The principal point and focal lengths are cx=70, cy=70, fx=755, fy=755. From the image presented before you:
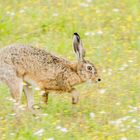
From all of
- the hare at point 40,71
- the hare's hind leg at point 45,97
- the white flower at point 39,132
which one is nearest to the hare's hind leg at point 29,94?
the hare at point 40,71

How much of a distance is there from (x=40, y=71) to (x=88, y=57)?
167cm

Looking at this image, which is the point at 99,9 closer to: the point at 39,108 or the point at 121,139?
the point at 39,108

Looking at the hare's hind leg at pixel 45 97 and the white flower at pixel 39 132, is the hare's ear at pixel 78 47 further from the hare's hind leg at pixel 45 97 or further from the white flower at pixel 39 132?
the white flower at pixel 39 132

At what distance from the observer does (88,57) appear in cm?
1209

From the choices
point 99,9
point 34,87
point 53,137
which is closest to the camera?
point 53,137

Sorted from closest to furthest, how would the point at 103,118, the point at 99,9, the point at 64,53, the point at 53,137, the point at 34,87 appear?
the point at 53,137, the point at 103,118, the point at 34,87, the point at 64,53, the point at 99,9

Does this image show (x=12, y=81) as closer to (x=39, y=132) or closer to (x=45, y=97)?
(x=45, y=97)

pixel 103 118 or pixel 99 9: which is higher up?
pixel 99 9

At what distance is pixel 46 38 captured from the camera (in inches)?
505

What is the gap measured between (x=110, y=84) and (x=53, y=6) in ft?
11.2

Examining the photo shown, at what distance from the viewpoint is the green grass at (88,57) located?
30.0ft

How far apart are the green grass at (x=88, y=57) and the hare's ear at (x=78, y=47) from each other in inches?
18.4

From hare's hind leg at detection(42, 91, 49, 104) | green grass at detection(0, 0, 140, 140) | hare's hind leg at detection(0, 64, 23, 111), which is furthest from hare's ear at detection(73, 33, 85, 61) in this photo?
hare's hind leg at detection(0, 64, 23, 111)

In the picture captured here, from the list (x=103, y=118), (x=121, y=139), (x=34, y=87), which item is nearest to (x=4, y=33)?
(x=34, y=87)
